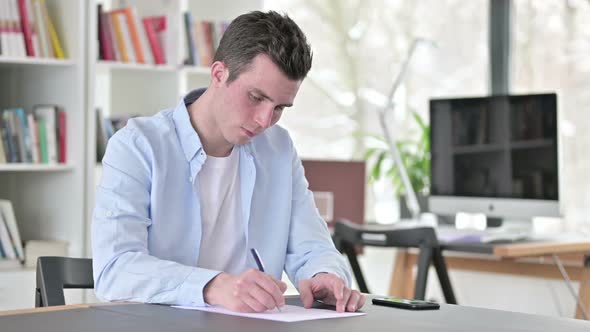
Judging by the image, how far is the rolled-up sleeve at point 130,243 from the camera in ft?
5.86

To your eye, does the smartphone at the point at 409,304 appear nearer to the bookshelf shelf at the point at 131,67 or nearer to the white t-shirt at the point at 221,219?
the white t-shirt at the point at 221,219

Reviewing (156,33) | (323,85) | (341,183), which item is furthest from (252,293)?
(323,85)

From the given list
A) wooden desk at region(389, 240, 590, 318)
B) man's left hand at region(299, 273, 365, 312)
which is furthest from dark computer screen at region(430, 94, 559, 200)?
man's left hand at region(299, 273, 365, 312)

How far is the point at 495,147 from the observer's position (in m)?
3.95

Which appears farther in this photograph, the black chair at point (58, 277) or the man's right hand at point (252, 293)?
the black chair at point (58, 277)

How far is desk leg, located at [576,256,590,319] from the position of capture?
11.7 ft

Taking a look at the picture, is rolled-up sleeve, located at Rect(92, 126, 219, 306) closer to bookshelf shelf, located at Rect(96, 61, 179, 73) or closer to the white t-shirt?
the white t-shirt

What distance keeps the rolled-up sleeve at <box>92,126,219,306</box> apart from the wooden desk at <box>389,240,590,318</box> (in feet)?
5.87

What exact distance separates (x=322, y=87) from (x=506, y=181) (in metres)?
1.67

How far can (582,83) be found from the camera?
14.9 ft

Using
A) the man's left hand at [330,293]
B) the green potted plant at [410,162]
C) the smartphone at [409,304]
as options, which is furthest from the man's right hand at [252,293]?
the green potted plant at [410,162]

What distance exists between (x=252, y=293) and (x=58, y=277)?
462mm

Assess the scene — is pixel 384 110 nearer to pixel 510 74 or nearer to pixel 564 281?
pixel 510 74

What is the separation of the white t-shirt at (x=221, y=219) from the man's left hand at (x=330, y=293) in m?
0.23
